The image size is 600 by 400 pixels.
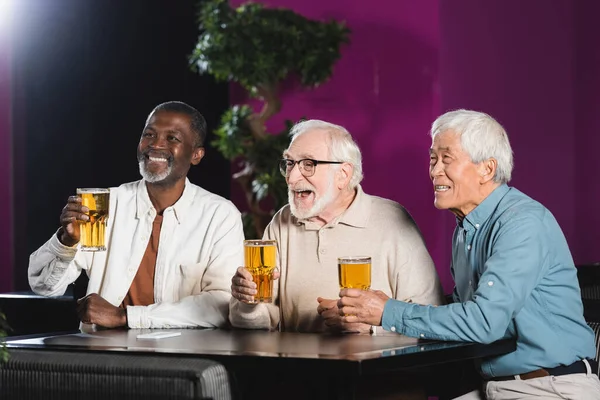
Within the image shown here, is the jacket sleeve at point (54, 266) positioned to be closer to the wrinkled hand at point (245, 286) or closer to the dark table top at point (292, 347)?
the dark table top at point (292, 347)

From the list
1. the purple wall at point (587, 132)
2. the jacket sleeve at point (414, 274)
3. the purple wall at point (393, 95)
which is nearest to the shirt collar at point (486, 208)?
the jacket sleeve at point (414, 274)

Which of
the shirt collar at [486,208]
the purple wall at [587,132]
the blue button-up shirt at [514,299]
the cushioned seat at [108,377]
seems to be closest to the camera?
the cushioned seat at [108,377]

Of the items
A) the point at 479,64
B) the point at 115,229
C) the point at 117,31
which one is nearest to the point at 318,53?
the point at 479,64

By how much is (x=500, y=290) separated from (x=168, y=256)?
1.27m

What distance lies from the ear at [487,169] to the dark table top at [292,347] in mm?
465

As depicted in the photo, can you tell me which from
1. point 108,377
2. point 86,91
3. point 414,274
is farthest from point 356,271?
point 86,91

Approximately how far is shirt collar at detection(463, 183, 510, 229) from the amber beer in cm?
35

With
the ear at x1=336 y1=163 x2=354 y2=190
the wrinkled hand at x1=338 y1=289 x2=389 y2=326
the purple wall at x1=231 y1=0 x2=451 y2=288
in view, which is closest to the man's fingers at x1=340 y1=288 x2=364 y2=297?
the wrinkled hand at x1=338 y1=289 x2=389 y2=326

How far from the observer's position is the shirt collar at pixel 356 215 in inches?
136

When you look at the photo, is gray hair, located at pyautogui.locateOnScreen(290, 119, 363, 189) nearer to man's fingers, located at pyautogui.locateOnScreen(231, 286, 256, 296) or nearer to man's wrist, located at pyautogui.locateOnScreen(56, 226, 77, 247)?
man's fingers, located at pyautogui.locateOnScreen(231, 286, 256, 296)

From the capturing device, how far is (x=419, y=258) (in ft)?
11.1

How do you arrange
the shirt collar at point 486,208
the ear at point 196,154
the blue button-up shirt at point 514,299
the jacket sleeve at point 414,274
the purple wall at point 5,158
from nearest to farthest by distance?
the blue button-up shirt at point 514,299, the shirt collar at point 486,208, the jacket sleeve at point 414,274, the ear at point 196,154, the purple wall at point 5,158

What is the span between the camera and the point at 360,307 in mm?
2891

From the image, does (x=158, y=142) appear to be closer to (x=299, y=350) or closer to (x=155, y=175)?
(x=155, y=175)
